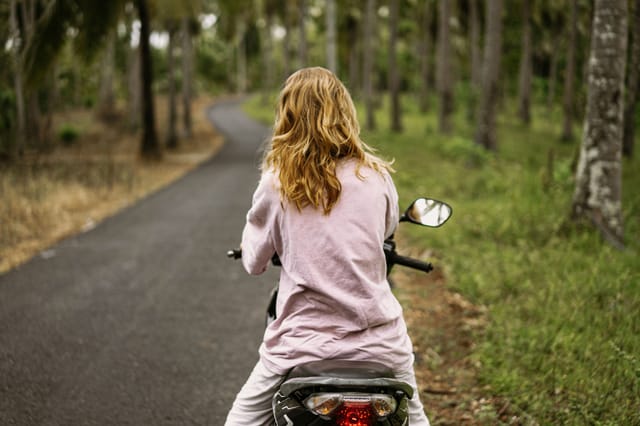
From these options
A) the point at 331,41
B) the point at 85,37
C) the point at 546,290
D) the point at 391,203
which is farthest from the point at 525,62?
the point at 391,203

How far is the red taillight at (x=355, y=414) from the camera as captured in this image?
2.12 metres

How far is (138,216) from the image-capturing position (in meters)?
11.4

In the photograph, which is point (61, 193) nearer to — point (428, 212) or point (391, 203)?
point (428, 212)

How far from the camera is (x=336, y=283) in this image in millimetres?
2238

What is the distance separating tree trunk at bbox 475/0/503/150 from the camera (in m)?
15.7

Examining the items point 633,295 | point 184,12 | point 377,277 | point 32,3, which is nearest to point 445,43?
point 184,12

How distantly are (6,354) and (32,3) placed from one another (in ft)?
36.3

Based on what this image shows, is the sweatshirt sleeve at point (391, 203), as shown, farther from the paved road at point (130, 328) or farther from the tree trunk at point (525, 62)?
the tree trunk at point (525, 62)

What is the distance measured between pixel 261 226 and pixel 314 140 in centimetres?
40

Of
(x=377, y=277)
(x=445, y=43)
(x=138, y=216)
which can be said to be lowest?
(x=138, y=216)

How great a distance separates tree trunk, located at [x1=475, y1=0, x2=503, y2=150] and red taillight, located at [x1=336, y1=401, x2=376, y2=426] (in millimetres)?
15092

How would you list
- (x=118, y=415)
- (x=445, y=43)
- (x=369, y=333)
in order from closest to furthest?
1. (x=369, y=333)
2. (x=118, y=415)
3. (x=445, y=43)

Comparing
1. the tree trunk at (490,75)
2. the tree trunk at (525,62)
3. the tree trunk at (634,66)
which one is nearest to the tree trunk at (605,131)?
the tree trunk at (634,66)

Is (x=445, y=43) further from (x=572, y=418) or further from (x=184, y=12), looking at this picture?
(x=572, y=418)
